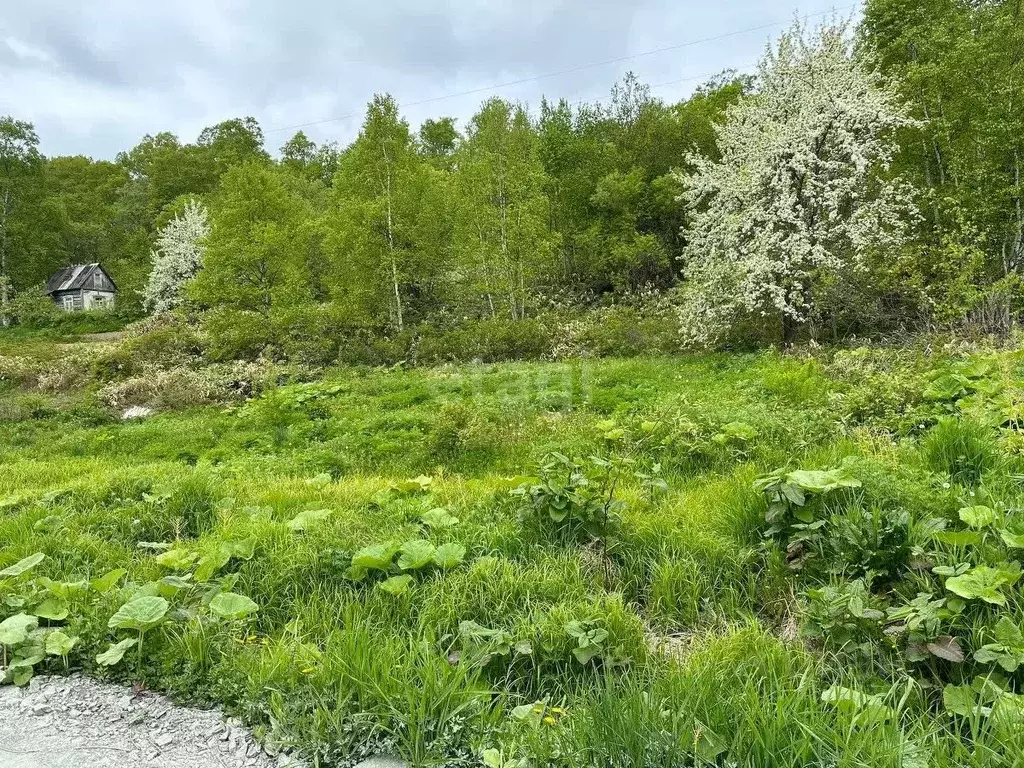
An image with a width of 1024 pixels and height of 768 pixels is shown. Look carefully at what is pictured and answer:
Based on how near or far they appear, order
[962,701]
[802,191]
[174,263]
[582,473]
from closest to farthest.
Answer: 1. [962,701]
2. [582,473]
3. [802,191]
4. [174,263]

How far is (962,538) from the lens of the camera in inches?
129

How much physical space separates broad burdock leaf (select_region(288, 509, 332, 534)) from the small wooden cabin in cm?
5363

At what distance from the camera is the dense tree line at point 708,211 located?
1555cm

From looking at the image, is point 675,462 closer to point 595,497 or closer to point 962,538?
point 595,497

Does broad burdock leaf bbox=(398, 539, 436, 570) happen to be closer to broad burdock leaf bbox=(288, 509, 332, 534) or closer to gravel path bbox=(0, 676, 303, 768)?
broad burdock leaf bbox=(288, 509, 332, 534)

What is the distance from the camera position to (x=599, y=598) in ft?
11.3

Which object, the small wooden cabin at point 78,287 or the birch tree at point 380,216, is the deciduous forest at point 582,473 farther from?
the small wooden cabin at point 78,287

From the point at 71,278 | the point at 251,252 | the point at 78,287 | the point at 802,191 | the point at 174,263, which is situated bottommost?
the point at 802,191

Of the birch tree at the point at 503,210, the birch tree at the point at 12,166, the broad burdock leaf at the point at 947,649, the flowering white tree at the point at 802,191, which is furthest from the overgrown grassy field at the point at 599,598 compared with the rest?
the birch tree at the point at 12,166

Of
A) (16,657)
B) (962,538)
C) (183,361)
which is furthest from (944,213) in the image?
(183,361)

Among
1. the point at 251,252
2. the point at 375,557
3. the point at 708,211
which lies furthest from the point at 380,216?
the point at 375,557

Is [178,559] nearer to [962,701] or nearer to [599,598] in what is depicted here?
[599,598]

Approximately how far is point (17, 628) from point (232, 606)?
112 centimetres

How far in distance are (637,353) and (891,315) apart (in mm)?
6840
